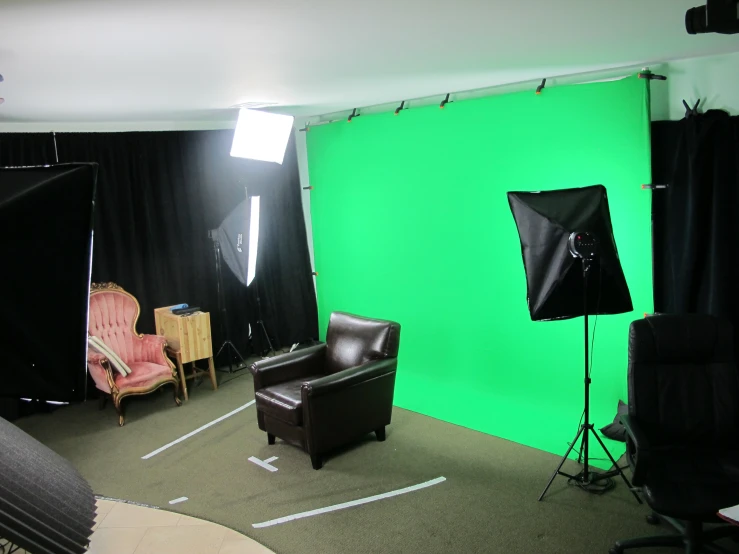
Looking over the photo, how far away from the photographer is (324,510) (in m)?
3.30

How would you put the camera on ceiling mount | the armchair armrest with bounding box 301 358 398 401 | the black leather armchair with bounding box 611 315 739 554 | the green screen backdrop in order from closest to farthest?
the camera on ceiling mount, the black leather armchair with bounding box 611 315 739 554, the green screen backdrop, the armchair armrest with bounding box 301 358 398 401

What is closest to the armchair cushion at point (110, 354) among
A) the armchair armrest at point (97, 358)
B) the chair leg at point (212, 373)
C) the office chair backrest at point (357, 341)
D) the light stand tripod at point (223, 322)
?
the armchair armrest at point (97, 358)

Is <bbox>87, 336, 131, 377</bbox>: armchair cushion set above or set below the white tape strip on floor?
above

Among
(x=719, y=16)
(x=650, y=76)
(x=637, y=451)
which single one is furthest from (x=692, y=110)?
(x=637, y=451)

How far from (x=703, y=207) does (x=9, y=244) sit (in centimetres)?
333

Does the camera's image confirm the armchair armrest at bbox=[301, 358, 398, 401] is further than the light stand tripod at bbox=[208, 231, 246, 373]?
No

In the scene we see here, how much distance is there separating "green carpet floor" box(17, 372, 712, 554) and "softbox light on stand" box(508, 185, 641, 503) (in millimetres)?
307

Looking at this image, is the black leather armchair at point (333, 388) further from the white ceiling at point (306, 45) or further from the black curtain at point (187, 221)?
the black curtain at point (187, 221)

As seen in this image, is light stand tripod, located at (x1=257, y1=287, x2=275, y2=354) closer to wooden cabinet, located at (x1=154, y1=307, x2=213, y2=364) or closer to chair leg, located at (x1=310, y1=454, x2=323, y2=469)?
wooden cabinet, located at (x1=154, y1=307, x2=213, y2=364)

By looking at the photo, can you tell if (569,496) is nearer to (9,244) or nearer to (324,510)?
(324,510)

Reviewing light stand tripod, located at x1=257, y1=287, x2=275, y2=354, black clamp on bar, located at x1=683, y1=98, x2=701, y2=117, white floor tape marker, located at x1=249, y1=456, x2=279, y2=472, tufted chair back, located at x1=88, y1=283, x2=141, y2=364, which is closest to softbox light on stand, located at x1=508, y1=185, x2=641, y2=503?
black clamp on bar, located at x1=683, y1=98, x2=701, y2=117

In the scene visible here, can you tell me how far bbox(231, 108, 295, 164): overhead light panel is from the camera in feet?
15.8

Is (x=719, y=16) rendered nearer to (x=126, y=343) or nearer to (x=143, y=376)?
(x=143, y=376)

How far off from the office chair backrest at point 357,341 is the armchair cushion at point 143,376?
4.97 ft
